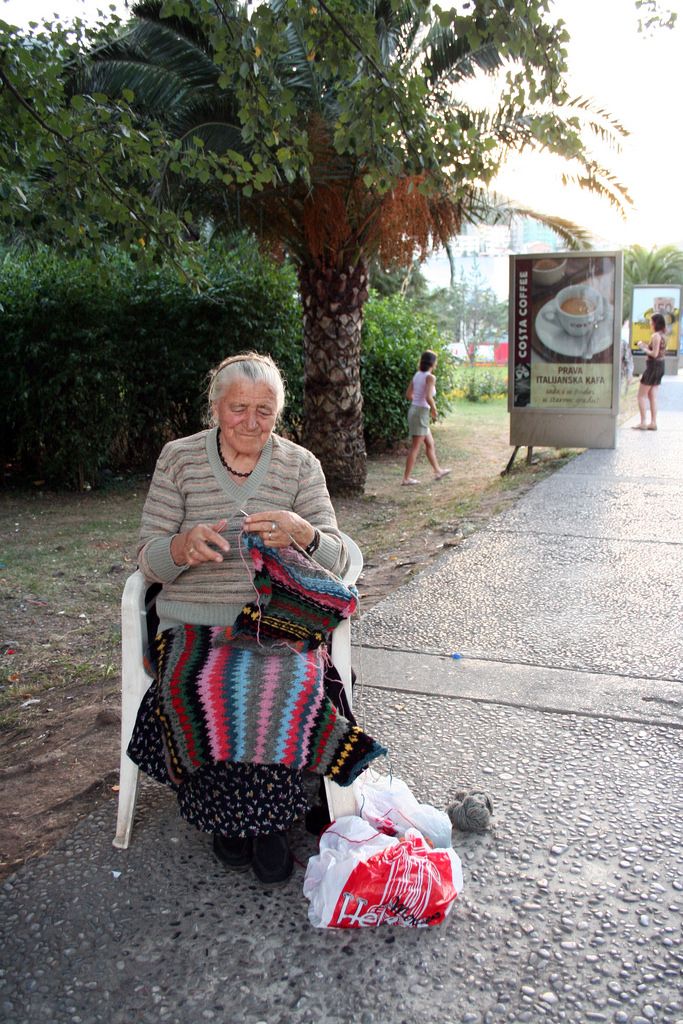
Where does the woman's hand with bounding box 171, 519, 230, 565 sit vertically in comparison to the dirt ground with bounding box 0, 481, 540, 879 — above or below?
above

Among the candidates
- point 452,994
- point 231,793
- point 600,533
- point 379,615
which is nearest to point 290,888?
point 231,793

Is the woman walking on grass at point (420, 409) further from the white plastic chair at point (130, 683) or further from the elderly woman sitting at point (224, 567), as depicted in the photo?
the white plastic chair at point (130, 683)

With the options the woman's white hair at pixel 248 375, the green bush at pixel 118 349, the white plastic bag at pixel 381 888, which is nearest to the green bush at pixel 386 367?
the green bush at pixel 118 349

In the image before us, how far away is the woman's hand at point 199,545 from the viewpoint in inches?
110

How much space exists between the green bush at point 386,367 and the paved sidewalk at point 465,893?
→ 9804 millimetres

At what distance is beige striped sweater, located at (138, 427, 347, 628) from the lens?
9.70 feet

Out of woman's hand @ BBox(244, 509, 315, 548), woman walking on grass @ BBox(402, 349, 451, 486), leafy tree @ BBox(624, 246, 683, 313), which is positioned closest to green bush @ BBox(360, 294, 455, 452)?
woman walking on grass @ BBox(402, 349, 451, 486)

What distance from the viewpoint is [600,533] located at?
696cm

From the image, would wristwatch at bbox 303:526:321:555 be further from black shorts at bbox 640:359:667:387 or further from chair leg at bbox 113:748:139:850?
black shorts at bbox 640:359:667:387

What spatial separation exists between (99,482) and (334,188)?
14.4ft

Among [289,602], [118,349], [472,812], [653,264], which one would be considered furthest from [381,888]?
[653,264]

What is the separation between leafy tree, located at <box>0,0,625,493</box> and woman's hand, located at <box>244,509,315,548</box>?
2415 millimetres

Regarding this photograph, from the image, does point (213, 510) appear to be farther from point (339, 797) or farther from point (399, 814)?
point (399, 814)

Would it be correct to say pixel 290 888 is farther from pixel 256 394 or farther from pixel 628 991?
pixel 256 394
